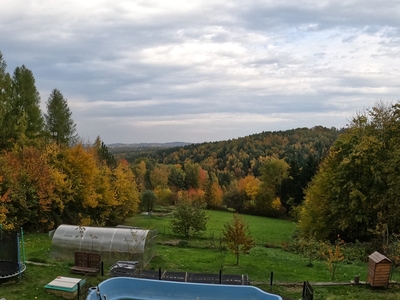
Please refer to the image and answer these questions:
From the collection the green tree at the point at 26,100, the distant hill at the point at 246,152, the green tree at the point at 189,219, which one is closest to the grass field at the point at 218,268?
the green tree at the point at 189,219

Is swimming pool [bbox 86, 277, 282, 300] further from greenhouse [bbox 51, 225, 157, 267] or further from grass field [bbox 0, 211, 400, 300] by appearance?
greenhouse [bbox 51, 225, 157, 267]

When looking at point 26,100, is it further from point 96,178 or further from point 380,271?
point 380,271

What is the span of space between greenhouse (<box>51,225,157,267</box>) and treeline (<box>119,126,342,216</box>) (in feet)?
62.1

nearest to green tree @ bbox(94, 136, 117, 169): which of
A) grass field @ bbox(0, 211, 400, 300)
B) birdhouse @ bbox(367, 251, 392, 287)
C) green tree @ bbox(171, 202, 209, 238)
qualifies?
green tree @ bbox(171, 202, 209, 238)

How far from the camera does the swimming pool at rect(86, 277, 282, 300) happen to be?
53.1ft

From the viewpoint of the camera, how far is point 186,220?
1368 inches

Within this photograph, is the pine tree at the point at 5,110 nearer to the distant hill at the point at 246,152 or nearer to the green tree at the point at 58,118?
the green tree at the point at 58,118

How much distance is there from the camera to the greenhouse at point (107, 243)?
2002cm

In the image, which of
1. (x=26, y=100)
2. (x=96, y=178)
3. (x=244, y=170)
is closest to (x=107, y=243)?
(x=96, y=178)

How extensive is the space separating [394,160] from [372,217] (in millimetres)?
5517

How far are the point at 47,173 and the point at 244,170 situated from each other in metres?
85.5

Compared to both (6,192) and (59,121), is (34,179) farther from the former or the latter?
(59,121)

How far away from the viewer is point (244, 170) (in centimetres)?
11125

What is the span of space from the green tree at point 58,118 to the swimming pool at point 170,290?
A: 2812 centimetres
